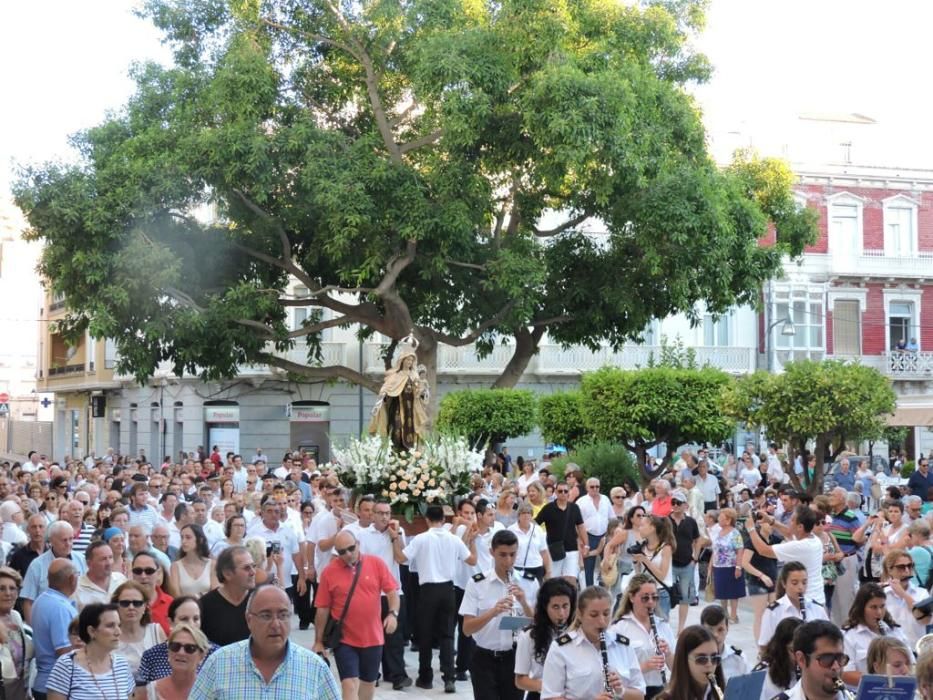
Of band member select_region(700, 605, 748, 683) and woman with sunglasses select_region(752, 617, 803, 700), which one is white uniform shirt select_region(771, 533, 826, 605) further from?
woman with sunglasses select_region(752, 617, 803, 700)

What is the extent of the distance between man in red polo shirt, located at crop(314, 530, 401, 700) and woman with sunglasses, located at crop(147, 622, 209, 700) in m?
3.39

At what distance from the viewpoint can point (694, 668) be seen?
6.31 m

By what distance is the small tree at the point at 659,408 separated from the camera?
87.2 feet

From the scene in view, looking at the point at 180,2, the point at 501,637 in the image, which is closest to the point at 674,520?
the point at 501,637

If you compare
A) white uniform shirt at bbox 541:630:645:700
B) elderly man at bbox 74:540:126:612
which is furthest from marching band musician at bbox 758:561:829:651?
elderly man at bbox 74:540:126:612

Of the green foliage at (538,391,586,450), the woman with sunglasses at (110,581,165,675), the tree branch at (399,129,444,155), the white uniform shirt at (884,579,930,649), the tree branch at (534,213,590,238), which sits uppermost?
the tree branch at (399,129,444,155)

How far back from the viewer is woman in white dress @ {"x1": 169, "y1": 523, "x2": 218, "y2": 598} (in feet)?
32.4

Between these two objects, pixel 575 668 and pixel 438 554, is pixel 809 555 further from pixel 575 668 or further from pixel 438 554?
pixel 575 668

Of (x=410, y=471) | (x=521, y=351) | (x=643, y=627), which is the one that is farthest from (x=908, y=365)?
(x=643, y=627)

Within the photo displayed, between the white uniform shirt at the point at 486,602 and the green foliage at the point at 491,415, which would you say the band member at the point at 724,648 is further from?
the green foliage at the point at 491,415

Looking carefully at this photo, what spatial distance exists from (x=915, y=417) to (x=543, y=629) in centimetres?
2683

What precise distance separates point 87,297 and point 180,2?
6.20 m

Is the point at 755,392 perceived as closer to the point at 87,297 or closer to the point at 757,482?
the point at 757,482

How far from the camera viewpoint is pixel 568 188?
85.2 ft
